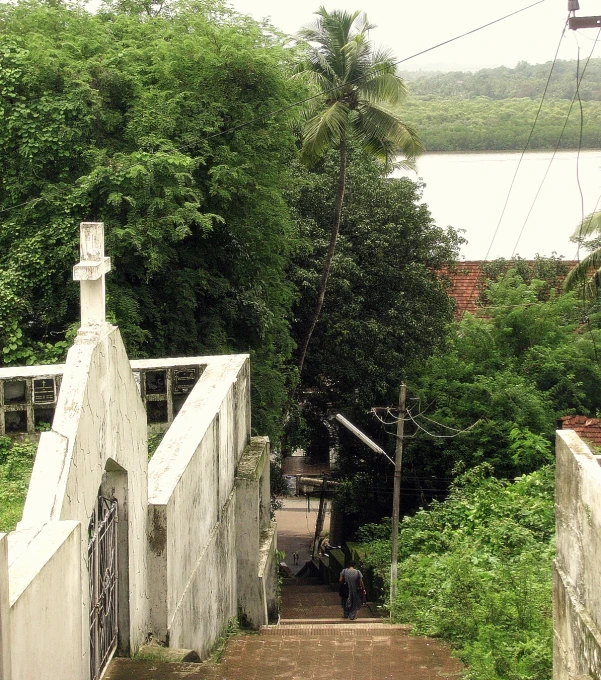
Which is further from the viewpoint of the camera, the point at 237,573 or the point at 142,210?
the point at 142,210

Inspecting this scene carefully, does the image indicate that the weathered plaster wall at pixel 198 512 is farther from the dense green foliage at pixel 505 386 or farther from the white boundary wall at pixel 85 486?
the dense green foliage at pixel 505 386

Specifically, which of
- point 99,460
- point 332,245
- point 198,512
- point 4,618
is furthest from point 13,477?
point 332,245

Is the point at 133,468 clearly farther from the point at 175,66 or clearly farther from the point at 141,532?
the point at 175,66

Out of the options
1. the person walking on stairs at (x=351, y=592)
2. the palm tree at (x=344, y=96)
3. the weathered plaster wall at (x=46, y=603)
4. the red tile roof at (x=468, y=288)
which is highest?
A: the palm tree at (x=344, y=96)

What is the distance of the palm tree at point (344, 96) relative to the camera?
21.4 m

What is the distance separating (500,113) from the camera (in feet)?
135

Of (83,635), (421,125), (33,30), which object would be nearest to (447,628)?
(83,635)

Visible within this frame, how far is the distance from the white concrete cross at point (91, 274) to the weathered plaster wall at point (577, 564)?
3.32 meters

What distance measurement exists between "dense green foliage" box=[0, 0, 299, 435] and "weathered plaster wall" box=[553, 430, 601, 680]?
8544mm

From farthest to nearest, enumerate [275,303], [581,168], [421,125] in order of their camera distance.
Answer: [581,168] → [421,125] → [275,303]

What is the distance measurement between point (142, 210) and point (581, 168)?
1467 inches

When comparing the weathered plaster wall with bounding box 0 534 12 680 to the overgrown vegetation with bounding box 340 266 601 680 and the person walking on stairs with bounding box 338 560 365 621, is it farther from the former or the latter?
the person walking on stairs with bounding box 338 560 365 621

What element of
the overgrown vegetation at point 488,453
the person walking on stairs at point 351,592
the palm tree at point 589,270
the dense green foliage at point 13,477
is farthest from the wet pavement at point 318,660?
the palm tree at point 589,270

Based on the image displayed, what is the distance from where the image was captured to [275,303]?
1891 cm
